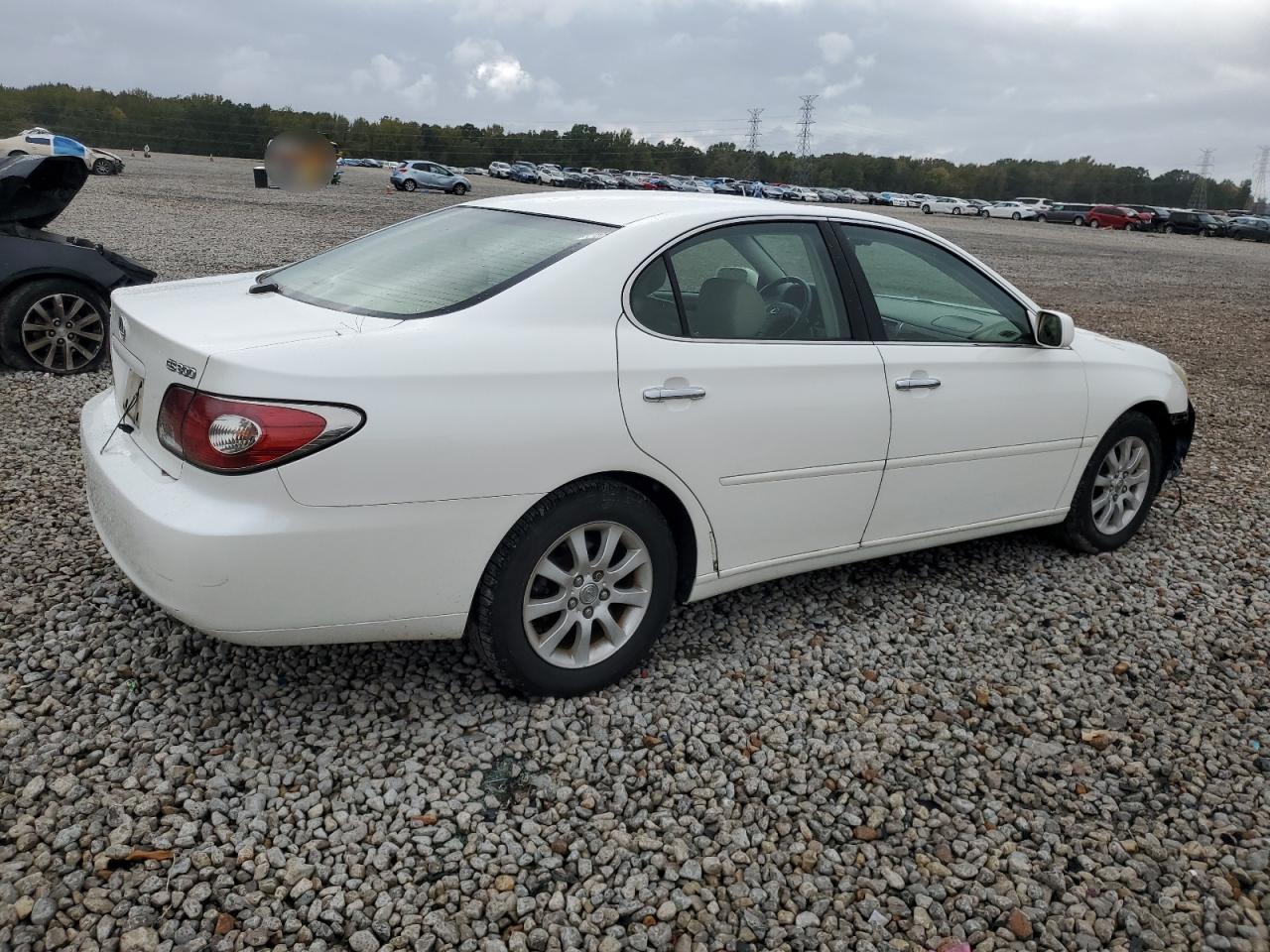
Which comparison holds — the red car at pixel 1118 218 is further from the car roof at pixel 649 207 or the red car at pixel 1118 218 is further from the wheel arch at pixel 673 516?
the wheel arch at pixel 673 516

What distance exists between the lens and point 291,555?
258 centimetres

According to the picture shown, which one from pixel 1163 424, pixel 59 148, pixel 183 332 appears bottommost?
pixel 1163 424

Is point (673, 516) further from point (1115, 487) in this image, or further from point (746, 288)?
point (1115, 487)

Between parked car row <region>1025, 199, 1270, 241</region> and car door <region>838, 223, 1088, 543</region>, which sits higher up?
parked car row <region>1025, 199, 1270, 241</region>

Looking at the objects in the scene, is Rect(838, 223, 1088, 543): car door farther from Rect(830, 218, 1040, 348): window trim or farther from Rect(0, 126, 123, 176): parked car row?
Rect(0, 126, 123, 176): parked car row

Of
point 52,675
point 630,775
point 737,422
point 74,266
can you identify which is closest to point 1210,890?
point 630,775

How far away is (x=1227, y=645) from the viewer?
400 cm

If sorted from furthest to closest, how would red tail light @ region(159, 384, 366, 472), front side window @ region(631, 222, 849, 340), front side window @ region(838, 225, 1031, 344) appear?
front side window @ region(838, 225, 1031, 344) → front side window @ region(631, 222, 849, 340) → red tail light @ region(159, 384, 366, 472)

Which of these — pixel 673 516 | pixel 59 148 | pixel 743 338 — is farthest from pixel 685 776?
pixel 59 148

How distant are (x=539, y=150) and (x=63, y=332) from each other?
94.9 m

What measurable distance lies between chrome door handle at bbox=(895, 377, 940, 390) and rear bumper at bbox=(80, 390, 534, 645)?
5.19 feet

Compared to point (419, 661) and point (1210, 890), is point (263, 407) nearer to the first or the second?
point (419, 661)

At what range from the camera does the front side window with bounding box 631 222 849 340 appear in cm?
322

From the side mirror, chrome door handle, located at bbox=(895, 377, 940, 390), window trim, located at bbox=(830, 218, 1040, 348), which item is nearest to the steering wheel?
window trim, located at bbox=(830, 218, 1040, 348)
